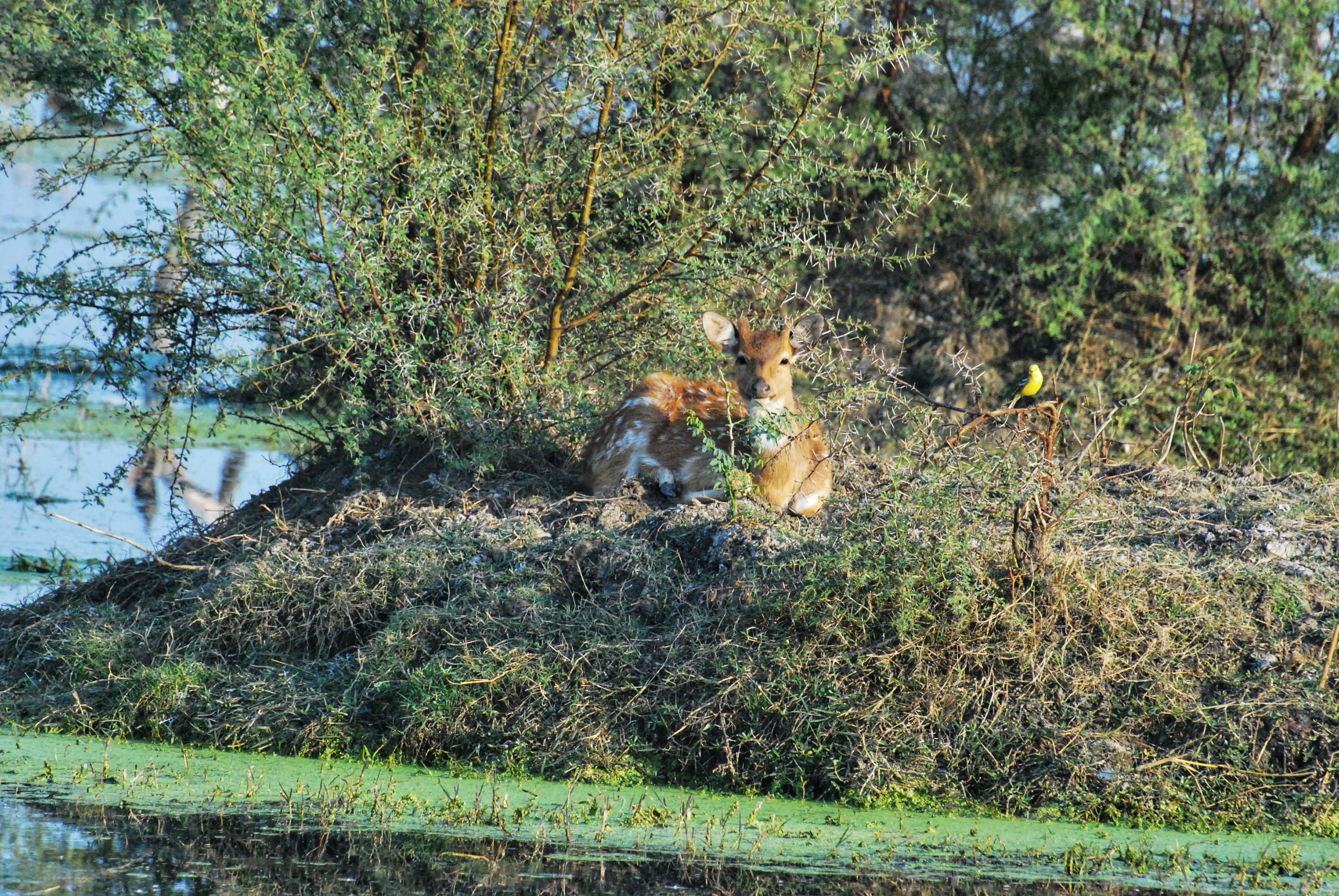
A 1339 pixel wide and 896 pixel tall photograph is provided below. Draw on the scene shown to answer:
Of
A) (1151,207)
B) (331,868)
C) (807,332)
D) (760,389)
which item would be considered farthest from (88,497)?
(1151,207)

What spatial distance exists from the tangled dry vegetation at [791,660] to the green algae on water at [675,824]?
22cm

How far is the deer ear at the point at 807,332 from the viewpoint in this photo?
25.6 feet

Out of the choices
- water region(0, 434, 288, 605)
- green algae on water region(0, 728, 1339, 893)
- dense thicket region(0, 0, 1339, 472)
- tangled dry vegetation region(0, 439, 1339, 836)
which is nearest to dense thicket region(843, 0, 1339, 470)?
dense thicket region(0, 0, 1339, 472)

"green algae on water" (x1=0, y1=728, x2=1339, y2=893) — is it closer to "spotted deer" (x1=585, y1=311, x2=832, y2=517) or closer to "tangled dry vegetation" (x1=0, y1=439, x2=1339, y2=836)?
"tangled dry vegetation" (x1=0, y1=439, x2=1339, y2=836)

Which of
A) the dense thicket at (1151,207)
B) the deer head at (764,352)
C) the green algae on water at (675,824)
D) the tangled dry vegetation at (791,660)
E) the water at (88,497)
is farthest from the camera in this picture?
the dense thicket at (1151,207)

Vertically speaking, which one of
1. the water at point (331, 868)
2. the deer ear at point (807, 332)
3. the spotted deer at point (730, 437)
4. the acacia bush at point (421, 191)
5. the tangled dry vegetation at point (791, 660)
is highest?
the acacia bush at point (421, 191)

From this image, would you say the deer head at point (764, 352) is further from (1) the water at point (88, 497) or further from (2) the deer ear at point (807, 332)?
(1) the water at point (88, 497)

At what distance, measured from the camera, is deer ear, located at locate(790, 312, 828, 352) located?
779cm

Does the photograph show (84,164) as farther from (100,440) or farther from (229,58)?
(100,440)

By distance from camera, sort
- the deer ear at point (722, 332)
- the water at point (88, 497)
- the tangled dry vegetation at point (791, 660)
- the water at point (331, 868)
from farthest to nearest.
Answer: the water at point (88, 497) < the deer ear at point (722, 332) < the tangled dry vegetation at point (791, 660) < the water at point (331, 868)

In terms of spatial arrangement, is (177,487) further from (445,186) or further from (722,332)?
(722,332)

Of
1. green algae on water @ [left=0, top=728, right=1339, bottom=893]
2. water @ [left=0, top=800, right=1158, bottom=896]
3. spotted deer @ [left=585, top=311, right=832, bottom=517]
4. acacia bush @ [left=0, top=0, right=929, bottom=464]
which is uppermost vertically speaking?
acacia bush @ [left=0, top=0, right=929, bottom=464]

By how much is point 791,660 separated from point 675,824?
104cm

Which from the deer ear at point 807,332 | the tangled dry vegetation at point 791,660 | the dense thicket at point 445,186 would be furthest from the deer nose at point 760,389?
the tangled dry vegetation at point 791,660
